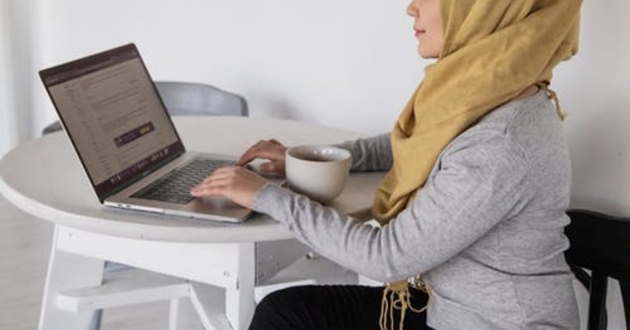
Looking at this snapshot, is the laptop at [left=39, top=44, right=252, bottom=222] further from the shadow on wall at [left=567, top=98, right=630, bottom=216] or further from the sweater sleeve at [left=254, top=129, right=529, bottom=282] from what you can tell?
the shadow on wall at [left=567, top=98, right=630, bottom=216]

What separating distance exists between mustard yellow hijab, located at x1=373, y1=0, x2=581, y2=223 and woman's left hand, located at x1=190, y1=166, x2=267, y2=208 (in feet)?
0.72

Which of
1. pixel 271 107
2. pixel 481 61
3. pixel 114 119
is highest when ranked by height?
pixel 481 61

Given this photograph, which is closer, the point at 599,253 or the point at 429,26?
the point at 429,26

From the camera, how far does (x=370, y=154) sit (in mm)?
Answer: 1331

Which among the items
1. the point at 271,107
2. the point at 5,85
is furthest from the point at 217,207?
the point at 5,85

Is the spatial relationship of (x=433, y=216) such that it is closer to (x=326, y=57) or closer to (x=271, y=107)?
(x=326, y=57)

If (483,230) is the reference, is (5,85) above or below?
below

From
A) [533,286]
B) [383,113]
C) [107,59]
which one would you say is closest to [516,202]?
[533,286]

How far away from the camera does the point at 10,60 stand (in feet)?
10.3

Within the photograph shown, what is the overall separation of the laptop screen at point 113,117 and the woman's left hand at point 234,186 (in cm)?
15

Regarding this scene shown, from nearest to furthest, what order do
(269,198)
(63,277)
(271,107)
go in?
(269,198) → (63,277) → (271,107)

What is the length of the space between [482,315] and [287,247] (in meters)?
0.39

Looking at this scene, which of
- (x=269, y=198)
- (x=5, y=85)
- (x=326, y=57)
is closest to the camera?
(x=269, y=198)

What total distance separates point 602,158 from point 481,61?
17.4 inches
